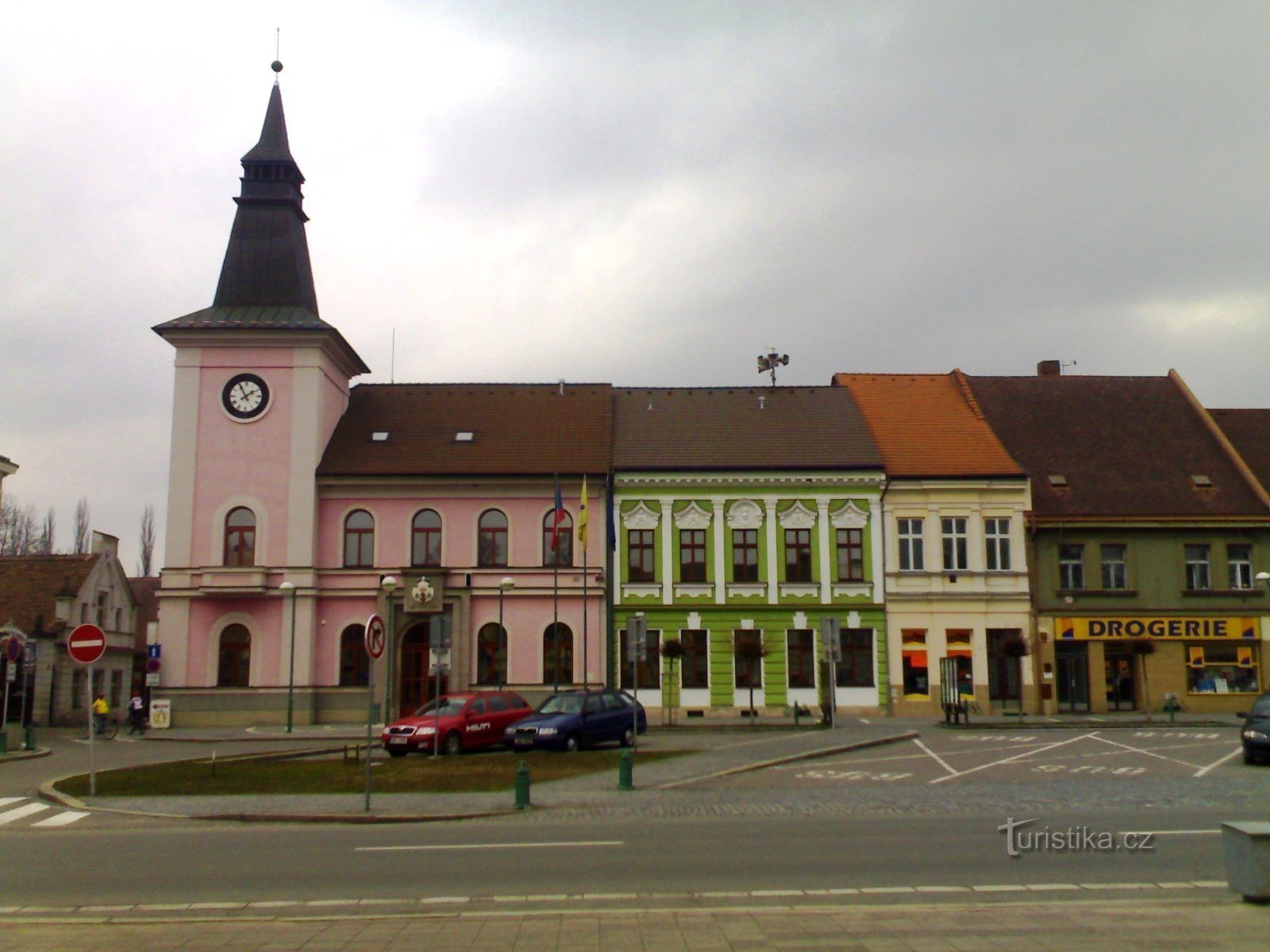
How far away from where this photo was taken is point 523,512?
136ft

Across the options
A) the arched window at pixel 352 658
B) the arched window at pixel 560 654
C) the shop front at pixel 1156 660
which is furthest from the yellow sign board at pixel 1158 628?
the arched window at pixel 352 658

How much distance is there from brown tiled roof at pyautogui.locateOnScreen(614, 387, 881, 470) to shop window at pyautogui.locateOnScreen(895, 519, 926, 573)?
237 centimetres

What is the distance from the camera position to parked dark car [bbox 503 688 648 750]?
26797mm

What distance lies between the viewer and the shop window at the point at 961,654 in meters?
40.7

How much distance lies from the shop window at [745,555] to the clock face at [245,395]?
17386 millimetres

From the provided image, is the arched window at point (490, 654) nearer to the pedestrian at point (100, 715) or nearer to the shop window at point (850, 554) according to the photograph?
the shop window at point (850, 554)

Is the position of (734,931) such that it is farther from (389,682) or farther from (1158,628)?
(1158,628)

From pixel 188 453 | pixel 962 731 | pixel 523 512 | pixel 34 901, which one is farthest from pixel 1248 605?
pixel 34 901

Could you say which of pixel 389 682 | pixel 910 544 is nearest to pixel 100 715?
pixel 389 682

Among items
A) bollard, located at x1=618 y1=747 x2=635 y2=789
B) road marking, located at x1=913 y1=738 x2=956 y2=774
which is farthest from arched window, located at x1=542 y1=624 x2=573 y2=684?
bollard, located at x1=618 y1=747 x2=635 y2=789

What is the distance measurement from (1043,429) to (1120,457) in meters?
3.05

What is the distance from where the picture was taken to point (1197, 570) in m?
41.3

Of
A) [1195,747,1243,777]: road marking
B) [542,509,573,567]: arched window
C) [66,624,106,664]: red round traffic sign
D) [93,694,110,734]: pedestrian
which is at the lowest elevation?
[93,694,110,734]: pedestrian

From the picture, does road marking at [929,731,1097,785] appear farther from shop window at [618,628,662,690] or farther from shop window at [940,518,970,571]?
shop window at [618,628,662,690]
